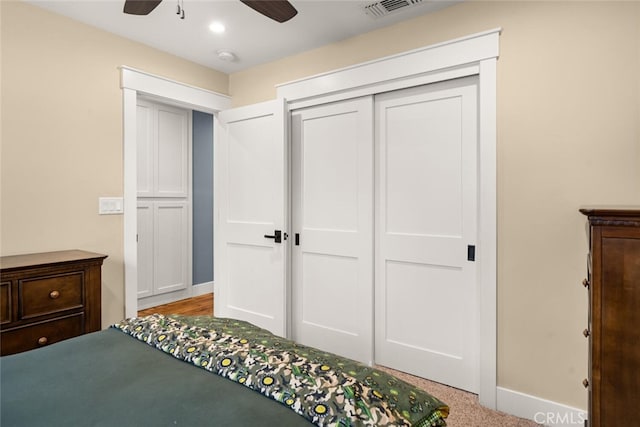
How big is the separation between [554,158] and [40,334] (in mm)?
3002

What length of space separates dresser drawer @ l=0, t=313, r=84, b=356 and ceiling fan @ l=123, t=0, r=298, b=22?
1.76 metres

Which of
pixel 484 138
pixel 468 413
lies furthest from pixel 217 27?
pixel 468 413

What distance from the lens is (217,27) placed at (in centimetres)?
252

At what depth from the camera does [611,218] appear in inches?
50.3

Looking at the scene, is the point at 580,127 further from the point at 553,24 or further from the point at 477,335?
the point at 477,335

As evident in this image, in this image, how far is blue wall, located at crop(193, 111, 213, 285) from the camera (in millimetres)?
4586

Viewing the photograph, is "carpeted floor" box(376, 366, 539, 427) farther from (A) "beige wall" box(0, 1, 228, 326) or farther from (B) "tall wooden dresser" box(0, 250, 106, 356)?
(A) "beige wall" box(0, 1, 228, 326)

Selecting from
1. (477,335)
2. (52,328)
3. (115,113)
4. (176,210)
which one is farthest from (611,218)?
(176,210)

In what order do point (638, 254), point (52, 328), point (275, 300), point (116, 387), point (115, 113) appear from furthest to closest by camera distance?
point (275, 300) → point (115, 113) → point (52, 328) → point (638, 254) → point (116, 387)

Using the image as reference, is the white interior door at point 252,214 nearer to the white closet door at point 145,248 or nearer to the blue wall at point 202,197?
the white closet door at point 145,248

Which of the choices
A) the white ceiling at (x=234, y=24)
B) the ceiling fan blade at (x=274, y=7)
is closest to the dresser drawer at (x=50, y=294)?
the white ceiling at (x=234, y=24)

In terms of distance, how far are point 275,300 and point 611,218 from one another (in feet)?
7.63

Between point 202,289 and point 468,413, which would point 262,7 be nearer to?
point 468,413

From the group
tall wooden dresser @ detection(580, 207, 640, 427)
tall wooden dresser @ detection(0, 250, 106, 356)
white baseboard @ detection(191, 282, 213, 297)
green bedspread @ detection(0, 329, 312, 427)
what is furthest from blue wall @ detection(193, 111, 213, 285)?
tall wooden dresser @ detection(580, 207, 640, 427)
